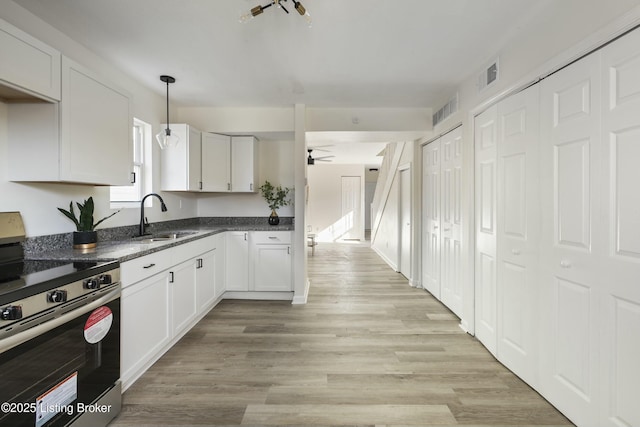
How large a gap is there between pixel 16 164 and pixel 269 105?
2476 mm

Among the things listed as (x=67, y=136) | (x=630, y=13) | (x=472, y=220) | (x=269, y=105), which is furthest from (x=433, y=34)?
(x=67, y=136)

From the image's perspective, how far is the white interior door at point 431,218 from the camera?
3666mm

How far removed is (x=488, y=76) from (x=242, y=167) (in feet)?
9.83

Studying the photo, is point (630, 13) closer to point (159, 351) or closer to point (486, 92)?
point (486, 92)

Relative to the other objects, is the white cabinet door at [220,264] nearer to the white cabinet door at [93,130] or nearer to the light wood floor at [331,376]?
the light wood floor at [331,376]

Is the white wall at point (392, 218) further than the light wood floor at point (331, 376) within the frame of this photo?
Yes

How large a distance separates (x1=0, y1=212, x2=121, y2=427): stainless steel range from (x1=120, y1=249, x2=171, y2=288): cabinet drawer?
94 mm

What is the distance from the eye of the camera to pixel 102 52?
7.77 ft

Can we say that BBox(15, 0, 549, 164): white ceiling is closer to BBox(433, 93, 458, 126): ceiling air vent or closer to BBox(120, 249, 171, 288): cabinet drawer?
BBox(433, 93, 458, 126): ceiling air vent

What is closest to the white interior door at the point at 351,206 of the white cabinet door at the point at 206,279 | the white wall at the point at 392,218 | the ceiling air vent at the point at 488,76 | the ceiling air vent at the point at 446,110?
the white wall at the point at 392,218

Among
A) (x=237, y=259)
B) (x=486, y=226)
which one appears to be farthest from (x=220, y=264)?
(x=486, y=226)

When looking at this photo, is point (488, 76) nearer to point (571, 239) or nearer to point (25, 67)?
point (571, 239)

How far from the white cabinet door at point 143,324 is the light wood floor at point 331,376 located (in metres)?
0.15

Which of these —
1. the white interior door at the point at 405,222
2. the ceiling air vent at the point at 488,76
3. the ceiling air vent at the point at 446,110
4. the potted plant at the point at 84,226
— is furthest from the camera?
the white interior door at the point at 405,222
